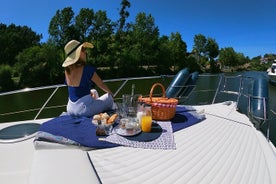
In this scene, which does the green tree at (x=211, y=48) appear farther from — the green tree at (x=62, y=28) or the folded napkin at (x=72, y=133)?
the folded napkin at (x=72, y=133)

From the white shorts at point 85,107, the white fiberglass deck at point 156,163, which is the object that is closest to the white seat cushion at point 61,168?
the white fiberglass deck at point 156,163

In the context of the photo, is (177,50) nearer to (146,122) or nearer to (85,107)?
(85,107)

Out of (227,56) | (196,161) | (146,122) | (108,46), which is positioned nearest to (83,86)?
(146,122)

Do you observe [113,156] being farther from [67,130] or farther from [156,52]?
[156,52]

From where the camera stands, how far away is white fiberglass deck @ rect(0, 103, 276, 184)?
100 centimetres

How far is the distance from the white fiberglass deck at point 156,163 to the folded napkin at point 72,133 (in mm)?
66

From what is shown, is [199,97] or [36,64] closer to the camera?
[199,97]

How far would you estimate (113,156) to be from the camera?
4.12 ft

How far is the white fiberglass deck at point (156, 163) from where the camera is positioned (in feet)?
3.27

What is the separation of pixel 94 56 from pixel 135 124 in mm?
23290

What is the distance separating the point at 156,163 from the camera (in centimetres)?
119

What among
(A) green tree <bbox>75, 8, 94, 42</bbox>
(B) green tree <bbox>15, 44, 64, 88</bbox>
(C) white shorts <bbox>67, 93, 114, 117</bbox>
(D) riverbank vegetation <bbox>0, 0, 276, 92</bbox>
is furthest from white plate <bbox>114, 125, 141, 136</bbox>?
(A) green tree <bbox>75, 8, 94, 42</bbox>

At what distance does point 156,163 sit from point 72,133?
0.61m

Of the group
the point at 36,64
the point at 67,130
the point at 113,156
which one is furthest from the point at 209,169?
the point at 36,64
